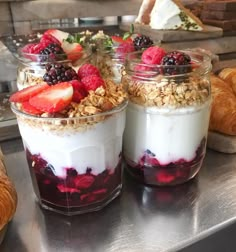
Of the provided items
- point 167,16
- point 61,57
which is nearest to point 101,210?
point 61,57

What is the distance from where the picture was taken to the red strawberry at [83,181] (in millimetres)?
513

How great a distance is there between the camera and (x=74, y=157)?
1.63 ft

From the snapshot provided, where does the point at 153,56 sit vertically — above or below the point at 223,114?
above

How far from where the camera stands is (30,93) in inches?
19.5

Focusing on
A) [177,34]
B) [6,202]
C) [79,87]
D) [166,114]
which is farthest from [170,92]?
[177,34]

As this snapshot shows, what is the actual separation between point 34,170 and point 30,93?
12 centimetres

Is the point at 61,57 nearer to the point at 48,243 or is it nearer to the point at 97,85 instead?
the point at 97,85

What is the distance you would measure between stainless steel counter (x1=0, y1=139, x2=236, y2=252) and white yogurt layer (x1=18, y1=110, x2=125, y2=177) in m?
0.08

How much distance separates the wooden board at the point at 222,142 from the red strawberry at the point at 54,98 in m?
0.36

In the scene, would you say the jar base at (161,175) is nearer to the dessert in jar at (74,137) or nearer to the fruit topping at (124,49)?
the dessert in jar at (74,137)

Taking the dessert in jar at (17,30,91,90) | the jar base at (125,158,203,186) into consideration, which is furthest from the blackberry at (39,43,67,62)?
the jar base at (125,158,203,186)

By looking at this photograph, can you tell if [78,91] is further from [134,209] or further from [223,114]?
[223,114]

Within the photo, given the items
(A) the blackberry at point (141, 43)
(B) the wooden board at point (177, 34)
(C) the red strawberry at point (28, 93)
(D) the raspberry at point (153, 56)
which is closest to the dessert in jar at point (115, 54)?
(A) the blackberry at point (141, 43)

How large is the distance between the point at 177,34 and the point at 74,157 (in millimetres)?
913
